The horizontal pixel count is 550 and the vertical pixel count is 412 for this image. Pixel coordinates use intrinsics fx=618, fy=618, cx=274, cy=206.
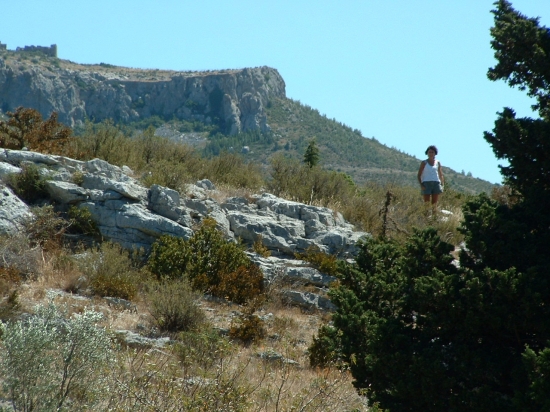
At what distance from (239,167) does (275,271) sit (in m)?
6.15

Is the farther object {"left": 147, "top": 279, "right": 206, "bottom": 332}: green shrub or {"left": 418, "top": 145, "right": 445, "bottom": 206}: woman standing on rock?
{"left": 418, "top": 145, "right": 445, "bottom": 206}: woman standing on rock

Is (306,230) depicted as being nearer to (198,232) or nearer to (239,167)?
(198,232)

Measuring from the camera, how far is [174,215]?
10.7 m

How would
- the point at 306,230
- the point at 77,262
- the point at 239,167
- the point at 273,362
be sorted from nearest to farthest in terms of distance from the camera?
the point at 273,362 < the point at 77,262 < the point at 306,230 < the point at 239,167

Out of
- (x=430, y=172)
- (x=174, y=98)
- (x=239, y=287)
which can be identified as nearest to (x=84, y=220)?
(x=239, y=287)

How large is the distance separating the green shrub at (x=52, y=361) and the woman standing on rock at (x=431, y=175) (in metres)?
10.2

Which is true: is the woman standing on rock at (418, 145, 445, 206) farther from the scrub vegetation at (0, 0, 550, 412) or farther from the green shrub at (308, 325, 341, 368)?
the green shrub at (308, 325, 341, 368)

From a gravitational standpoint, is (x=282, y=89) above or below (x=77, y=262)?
above

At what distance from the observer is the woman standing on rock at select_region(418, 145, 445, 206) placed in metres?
13.2

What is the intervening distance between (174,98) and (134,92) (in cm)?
582

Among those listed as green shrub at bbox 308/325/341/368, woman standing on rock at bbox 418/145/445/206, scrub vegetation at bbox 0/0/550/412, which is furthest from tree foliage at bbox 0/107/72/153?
green shrub at bbox 308/325/341/368

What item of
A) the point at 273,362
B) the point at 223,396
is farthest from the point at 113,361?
the point at 273,362

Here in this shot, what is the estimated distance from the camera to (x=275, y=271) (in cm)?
1019

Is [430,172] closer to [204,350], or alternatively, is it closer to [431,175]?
[431,175]
